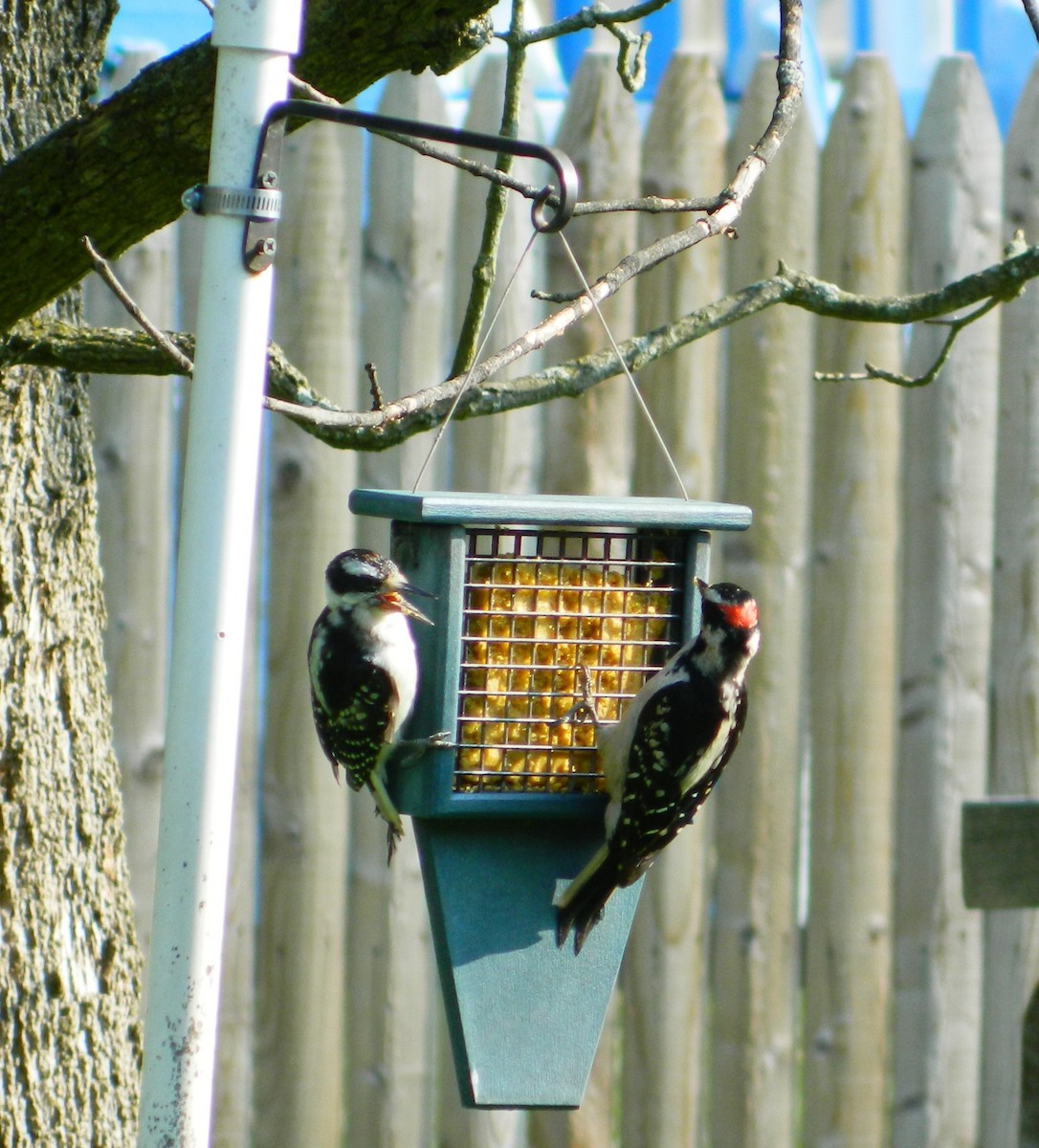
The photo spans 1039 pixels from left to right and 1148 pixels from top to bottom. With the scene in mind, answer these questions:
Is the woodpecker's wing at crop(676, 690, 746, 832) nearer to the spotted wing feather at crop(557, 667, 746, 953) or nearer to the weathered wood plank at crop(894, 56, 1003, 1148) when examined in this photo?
the spotted wing feather at crop(557, 667, 746, 953)

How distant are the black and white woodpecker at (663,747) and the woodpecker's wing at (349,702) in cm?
33

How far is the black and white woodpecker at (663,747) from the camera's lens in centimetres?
228

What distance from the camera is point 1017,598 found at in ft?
13.0

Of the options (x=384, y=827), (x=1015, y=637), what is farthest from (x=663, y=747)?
(x=1015, y=637)

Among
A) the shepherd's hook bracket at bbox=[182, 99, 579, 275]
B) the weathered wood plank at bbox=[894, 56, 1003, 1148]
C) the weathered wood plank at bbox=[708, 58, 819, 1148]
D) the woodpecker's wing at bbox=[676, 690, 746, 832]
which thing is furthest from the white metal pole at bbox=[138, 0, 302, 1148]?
the weathered wood plank at bbox=[894, 56, 1003, 1148]

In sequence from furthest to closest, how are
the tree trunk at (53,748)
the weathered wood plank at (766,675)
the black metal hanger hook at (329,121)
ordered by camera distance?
the weathered wood plank at (766,675)
the tree trunk at (53,748)
the black metal hanger hook at (329,121)

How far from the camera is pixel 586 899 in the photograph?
2340mm

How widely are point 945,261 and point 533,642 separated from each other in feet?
6.74

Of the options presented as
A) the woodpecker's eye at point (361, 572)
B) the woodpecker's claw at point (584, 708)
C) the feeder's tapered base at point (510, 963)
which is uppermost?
the woodpecker's eye at point (361, 572)

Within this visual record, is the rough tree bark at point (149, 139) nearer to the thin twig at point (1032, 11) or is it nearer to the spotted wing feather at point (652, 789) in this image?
the thin twig at point (1032, 11)

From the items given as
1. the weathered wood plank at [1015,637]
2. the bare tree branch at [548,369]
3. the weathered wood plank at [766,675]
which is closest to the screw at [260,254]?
the bare tree branch at [548,369]

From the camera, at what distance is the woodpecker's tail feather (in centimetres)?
232

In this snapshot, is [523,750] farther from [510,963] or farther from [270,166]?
[270,166]

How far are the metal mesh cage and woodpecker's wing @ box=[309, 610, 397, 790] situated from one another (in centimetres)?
12
